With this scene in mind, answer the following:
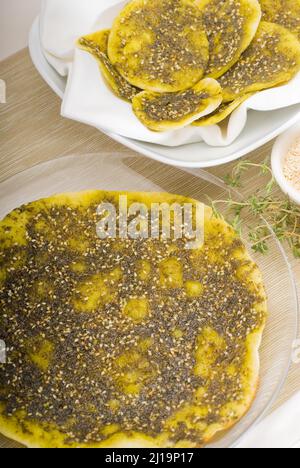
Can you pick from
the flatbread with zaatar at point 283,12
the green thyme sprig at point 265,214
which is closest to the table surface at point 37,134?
the green thyme sprig at point 265,214

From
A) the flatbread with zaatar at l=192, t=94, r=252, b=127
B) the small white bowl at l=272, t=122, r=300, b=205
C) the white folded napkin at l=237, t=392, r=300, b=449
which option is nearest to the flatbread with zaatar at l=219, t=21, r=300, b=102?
the flatbread with zaatar at l=192, t=94, r=252, b=127

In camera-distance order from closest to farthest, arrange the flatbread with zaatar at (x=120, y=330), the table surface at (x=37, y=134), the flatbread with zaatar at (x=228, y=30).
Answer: the flatbread with zaatar at (x=120, y=330) < the flatbread with zaatar at (x=228, y=30) < the table surface at (x=37, y=134)

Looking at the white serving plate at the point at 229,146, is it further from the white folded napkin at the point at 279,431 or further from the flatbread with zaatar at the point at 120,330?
the white folded napkin at the point at 279,431

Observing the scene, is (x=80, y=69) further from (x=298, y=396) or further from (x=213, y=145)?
(x=298, y=396)

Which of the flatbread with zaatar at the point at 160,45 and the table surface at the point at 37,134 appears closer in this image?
the flatbread with zaatar at the point at 160,45

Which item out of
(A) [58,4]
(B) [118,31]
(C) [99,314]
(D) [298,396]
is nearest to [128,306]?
(C) [99,314]

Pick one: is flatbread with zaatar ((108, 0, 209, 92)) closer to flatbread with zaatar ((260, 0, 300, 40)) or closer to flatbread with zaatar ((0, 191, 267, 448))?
flatbread with zaatar ((260, 0, 300, 40))
